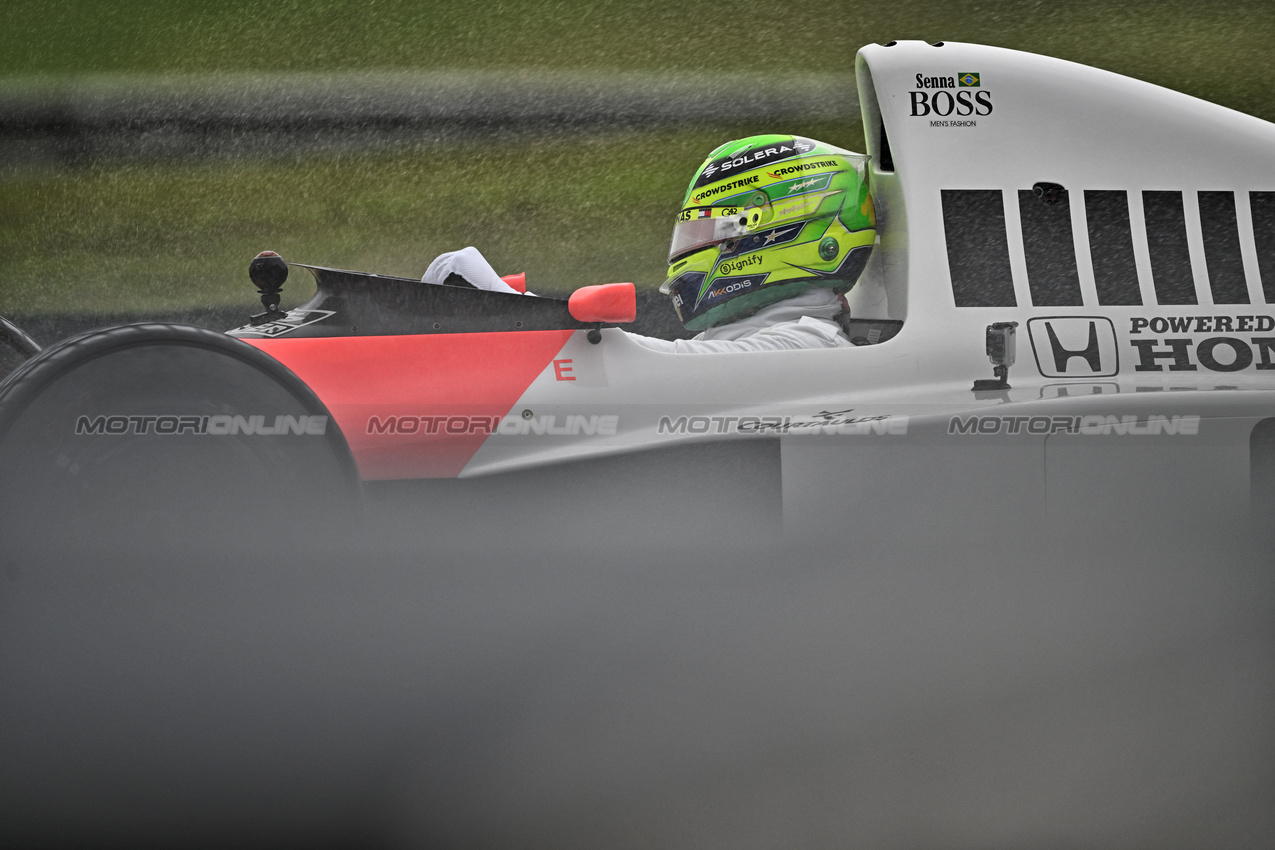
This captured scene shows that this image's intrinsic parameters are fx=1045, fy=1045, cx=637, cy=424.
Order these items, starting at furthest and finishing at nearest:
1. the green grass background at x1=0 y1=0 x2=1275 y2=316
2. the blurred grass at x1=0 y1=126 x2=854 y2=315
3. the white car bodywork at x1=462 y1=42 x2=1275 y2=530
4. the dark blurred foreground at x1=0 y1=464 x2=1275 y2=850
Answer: the blurred grass at x1=0 y1=126 x2=854 y2=315 < the green grass background at x1=0 y1=0 x2=1275 y2=316 < the white car bodywork at x1=462 y1=42 x2=1275 y2=530 < the dark blurred foreground at x1=0 y1=464 x2=1275 y2=850

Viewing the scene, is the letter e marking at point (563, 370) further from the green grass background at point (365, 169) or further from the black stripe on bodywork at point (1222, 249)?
the black stripe on bodywork at point (1222, 249)

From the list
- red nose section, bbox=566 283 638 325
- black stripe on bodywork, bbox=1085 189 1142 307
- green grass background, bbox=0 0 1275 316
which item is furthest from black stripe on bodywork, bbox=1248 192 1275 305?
green grass background, bbox=0 0 1275 316

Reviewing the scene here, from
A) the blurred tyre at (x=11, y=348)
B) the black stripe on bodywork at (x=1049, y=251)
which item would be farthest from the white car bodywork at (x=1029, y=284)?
the blurred tyre at (x=11, y=348)

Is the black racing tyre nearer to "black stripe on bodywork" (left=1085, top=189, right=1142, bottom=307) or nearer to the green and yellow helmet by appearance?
the green and yellow helmet

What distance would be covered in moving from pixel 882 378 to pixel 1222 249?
50cm

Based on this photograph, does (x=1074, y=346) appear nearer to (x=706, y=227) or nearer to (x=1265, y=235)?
(x=1265, y=235)

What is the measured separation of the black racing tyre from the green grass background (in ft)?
2.77

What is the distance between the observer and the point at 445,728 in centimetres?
96

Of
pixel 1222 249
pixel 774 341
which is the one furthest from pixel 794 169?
pixel 1222 249

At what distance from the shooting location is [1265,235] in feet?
4.66

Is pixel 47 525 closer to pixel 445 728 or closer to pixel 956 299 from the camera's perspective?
pixel 445 728

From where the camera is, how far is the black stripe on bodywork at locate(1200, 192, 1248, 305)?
1390mm

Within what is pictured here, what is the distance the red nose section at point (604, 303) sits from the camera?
128 cm

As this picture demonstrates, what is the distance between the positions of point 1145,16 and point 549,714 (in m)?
5.68
